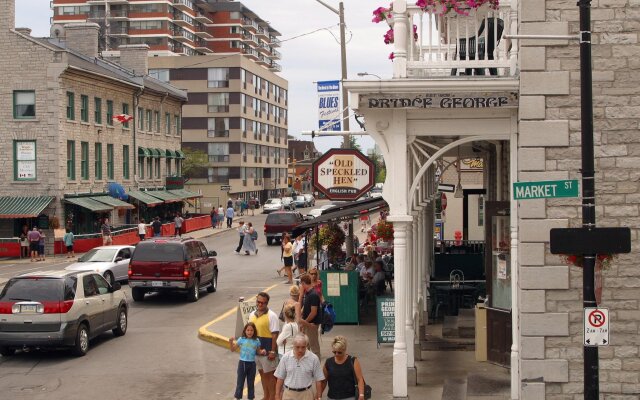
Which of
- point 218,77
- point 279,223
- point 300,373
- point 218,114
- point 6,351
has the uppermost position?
point 218,77

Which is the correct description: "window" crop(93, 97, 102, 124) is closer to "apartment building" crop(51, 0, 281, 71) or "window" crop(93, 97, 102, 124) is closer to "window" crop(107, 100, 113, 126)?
"window" crop(107, 100, 113, 126)

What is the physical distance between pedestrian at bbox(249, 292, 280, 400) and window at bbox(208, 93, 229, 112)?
264ft

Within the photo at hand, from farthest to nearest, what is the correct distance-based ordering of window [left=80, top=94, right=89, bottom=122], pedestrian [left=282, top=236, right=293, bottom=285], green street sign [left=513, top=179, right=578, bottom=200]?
window [left=80, top=94, right=89, bottom=122] → pedestrian [left=282, top=236, right=293, bottom=285] → green street sign [left=513, top=179, right=578, bottom=200]

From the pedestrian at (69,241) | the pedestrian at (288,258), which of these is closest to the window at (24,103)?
the pedestrian at (69,241)

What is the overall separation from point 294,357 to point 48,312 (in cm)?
792

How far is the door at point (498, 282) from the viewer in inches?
549

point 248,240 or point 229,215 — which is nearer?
point 248,240

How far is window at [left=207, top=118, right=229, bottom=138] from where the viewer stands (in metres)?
93.1

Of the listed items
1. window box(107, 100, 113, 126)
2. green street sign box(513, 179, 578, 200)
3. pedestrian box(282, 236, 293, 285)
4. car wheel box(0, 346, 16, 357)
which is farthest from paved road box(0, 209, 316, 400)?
window box(107, 100, 113, 126)

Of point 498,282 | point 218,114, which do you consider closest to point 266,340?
point 498,282

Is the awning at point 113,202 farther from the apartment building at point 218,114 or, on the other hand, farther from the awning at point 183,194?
the apartment building at point 218,114

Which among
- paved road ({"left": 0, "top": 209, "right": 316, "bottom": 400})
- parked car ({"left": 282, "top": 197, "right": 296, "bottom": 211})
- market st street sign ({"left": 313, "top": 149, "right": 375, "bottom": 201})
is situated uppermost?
market st street sign ({"left": 313, "top": 149, "right": 375, "bottom": 201})

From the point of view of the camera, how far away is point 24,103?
4506cm

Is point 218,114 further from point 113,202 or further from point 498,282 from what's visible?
point 498,282
